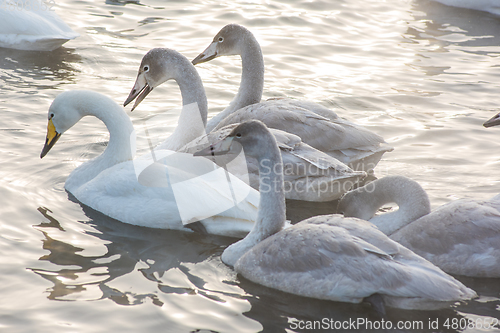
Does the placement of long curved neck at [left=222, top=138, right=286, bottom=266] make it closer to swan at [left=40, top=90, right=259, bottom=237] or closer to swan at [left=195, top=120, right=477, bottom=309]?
swan at [left=195, top=120, right=477, bottom=309]

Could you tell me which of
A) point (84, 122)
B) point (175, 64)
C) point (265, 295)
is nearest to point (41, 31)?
point (84, 122)

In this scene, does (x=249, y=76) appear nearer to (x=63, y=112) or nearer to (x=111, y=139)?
(x=111, y=139)

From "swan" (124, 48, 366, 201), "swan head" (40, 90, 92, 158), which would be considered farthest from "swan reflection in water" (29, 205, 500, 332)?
"swan head" (40, 90, 92, 158)

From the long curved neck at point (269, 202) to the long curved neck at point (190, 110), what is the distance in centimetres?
210

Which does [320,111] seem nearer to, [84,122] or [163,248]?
[163,248]

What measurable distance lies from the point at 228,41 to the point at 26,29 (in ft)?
11.7

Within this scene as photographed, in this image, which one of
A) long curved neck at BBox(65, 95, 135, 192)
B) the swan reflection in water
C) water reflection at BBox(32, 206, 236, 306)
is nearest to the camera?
the swan reflection in water

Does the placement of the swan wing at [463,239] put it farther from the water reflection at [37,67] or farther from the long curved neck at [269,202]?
the water reflection at [37,67]

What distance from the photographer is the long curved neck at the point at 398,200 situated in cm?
513

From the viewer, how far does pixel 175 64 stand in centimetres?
674

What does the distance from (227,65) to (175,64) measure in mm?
3380

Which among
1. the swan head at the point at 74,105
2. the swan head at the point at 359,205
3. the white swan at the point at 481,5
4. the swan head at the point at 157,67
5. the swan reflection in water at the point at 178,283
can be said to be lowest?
the swan reflection in water at the point at 178,283

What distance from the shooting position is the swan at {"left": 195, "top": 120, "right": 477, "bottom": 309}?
4078 mm

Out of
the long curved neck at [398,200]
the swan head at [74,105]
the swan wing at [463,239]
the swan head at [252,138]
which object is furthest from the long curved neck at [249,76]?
the swan wing at [463,239]
